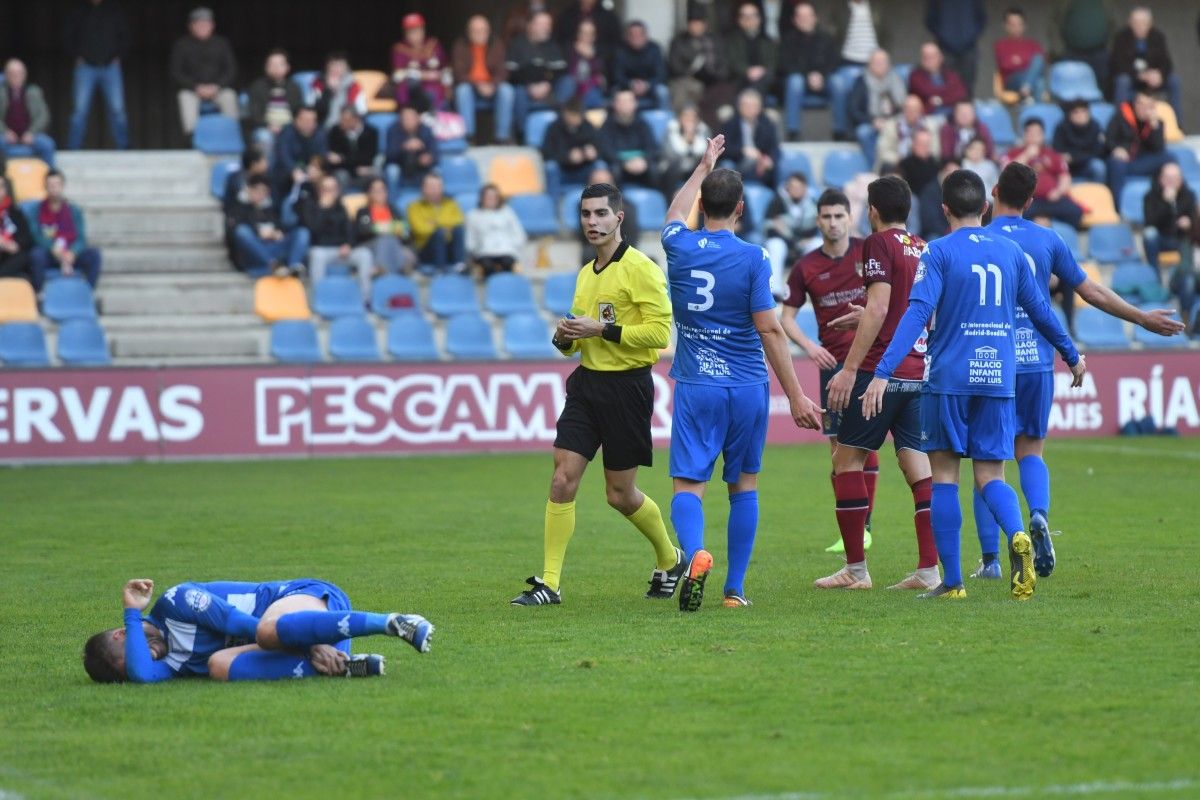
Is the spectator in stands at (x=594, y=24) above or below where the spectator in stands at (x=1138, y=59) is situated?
above

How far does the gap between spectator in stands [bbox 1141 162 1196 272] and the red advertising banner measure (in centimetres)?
336

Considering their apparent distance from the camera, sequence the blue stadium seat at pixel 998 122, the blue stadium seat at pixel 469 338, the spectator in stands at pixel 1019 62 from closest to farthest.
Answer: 1. the blue stadium seat at pixel 469 338
2. the blue stadium seat at pixel 998 122
3. the spectator in stands at pixel 1019 62

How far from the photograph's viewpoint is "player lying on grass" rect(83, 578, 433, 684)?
702 centimetres

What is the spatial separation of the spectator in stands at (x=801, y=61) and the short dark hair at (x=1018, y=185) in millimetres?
15313

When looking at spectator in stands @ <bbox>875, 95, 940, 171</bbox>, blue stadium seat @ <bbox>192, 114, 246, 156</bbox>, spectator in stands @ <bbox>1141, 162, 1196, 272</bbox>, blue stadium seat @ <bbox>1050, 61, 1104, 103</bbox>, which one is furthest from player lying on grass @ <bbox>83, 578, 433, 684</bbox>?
blue stadium seat @ <bbox>1050, 61, 1104, 103</bbox>

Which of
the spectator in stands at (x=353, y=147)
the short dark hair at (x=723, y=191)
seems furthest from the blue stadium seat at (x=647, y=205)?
the short dark hair at (x=723, y=191)

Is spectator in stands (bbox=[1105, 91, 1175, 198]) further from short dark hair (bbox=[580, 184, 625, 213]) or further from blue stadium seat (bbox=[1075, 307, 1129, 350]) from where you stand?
short dark hair (bbox=[580, 184, 625, 213])

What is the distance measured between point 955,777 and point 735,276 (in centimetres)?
373

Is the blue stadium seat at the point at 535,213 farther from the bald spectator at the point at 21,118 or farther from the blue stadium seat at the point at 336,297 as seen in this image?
the bald spectator at the point at 21,118

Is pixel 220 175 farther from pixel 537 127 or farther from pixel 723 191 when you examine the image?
pixel 723 191

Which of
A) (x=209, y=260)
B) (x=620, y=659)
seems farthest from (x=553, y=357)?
(x=620, y=659)

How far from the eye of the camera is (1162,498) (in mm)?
13992

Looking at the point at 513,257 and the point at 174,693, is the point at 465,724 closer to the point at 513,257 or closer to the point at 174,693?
the point at 174,693

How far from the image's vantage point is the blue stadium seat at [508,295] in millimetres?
21422
